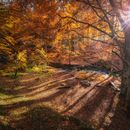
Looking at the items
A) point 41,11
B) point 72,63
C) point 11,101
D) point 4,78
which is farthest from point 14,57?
point 72,63

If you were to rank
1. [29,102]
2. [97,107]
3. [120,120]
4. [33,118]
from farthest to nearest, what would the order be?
[97,107]
[29,102]
[120,120]
[33,118]

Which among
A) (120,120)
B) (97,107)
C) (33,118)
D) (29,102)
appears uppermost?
(29,102)

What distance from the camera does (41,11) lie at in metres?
11.9

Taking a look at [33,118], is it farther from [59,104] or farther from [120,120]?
[120,120]

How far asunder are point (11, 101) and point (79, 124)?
3686mm

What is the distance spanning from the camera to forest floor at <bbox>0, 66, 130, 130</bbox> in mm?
8829

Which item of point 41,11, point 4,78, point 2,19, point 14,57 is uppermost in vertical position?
point 41,11

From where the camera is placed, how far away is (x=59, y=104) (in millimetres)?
11227

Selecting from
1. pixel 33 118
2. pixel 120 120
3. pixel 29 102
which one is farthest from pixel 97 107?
pixel 33 118

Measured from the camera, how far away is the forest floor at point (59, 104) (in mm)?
8829

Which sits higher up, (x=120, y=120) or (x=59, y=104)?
(x=59, y=104)

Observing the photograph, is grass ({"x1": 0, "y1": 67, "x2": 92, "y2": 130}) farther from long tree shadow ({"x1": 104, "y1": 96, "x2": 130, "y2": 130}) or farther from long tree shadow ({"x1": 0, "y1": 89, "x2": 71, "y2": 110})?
long tree shadow ({"x1": 104, "y1": 96, "x2": 130, "y2": 130})

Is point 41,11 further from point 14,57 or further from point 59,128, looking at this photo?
point 59,128

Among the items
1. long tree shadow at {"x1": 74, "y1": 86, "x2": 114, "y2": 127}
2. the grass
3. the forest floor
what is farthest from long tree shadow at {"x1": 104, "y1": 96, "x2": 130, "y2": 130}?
the grass
